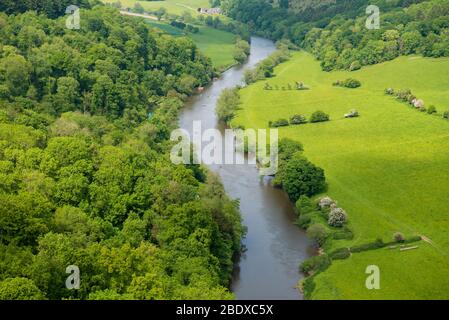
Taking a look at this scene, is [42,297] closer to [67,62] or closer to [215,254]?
[215,254]

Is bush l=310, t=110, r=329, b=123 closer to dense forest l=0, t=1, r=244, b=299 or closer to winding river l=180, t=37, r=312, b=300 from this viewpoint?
winding river l=180, t=37, r=312, b=300

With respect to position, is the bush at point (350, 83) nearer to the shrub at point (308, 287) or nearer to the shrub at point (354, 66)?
the shrub at point (354, 66)

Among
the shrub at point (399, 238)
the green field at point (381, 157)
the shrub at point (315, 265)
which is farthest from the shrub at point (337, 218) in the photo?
the shrub at point (315, 265)

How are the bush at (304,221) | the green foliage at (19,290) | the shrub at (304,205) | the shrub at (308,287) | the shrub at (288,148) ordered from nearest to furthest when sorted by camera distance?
1. the green foliage at (19,290)
2. the shrub at (308,287)
3. the bush at (304,221)
4. the shrub at (304,205)
5. the shrub at (288,148)


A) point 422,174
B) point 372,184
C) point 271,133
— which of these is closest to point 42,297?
point 372,184

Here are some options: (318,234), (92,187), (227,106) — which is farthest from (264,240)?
(227,106)

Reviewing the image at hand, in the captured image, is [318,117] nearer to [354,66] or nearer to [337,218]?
[354,66]
